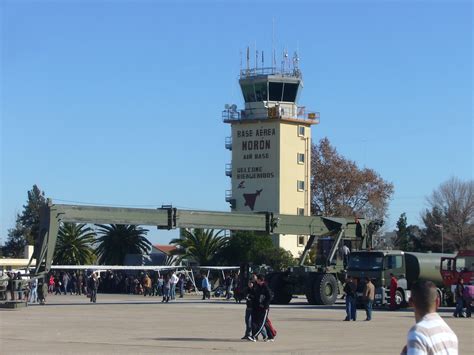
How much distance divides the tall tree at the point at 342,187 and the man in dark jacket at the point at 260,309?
3043 inches

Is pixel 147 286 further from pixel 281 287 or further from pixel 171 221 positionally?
pixel 281 287

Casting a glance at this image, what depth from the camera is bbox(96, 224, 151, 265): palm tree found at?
79.4 m

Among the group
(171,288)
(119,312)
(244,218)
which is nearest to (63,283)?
(171,288)

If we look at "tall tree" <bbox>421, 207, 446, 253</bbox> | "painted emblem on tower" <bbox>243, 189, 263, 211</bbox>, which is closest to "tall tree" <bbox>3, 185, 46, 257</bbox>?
"painted emblem on tower" <bbox>243, 189, 263, 211</bbox>

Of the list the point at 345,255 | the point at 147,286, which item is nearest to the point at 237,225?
the point at 345,255

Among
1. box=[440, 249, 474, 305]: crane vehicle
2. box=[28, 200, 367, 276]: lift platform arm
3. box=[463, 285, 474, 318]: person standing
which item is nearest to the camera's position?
box=[463, 285, 474, 318]: person standing

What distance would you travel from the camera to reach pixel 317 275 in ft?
132

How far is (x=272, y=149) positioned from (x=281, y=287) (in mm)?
50805

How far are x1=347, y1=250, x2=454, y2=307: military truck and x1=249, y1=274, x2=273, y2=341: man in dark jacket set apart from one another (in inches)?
639

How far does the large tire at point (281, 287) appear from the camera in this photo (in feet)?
135

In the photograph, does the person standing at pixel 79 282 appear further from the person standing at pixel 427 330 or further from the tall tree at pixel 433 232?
the person standing at pixel 427 330

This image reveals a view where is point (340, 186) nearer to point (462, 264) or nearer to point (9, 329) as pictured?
point (462, 264)

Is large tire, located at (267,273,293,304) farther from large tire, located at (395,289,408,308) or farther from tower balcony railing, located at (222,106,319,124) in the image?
tower balcony railing, located at (222,106,319,124)

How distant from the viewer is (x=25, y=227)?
120 meters
